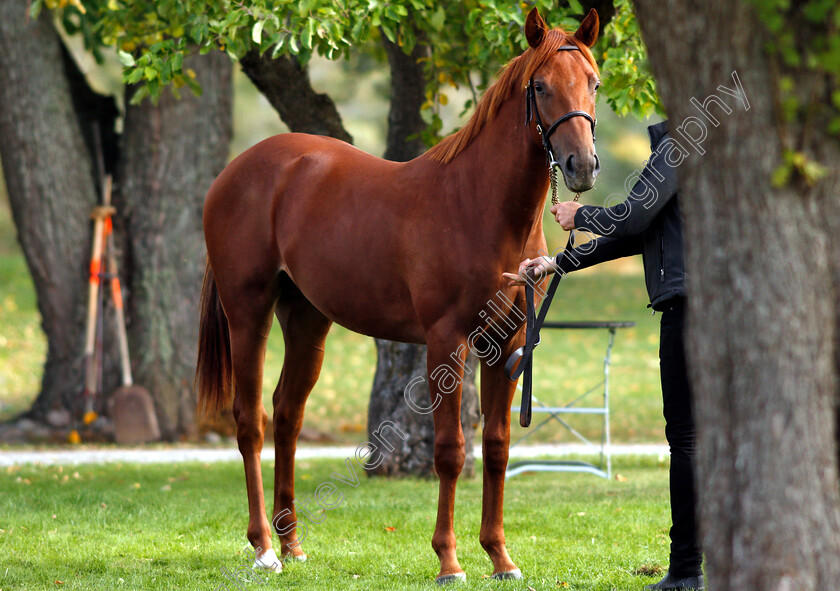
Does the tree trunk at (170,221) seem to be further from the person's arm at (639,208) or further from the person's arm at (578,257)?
the person's arm at (639,208)

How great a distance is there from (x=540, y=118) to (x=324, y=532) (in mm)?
2779

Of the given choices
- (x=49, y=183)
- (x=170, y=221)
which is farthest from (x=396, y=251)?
(x=49, y=183)

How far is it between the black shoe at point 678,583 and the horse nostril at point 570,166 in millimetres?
1739

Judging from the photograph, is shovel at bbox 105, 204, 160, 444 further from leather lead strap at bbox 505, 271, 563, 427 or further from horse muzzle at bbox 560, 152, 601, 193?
horse muzzle at bbox 560, 152, 601, 193

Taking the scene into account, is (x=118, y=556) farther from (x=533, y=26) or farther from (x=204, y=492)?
(x=533, y=26)

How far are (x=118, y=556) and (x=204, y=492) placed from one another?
74.4 inches

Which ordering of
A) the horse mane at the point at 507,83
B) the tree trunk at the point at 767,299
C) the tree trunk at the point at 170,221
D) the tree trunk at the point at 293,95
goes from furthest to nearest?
the tree trunk at the point at 170,221 → the tree trunk at the point at 293,95 → the horse mane at the point at 507,83 → the tree trunk at the point at 767,299

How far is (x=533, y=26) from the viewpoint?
3.75 metres

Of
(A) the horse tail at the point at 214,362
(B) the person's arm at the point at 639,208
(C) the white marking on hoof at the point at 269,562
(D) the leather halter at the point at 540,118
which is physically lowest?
(C) the white marking on hoof at the point at 269,562

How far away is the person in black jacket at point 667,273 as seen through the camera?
3.59 meters

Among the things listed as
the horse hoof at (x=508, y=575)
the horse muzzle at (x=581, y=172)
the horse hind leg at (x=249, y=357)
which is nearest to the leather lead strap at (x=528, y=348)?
the horse muzzle at (x=581, y=172)

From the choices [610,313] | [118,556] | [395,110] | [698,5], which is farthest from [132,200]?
[610,313]

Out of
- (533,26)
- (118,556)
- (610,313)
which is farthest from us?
(610,313)

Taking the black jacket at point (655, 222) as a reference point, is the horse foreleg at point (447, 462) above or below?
below
